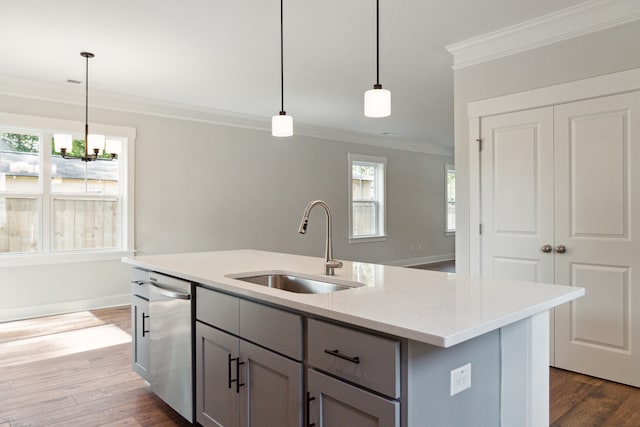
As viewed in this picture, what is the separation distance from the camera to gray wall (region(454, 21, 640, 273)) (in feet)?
9.46

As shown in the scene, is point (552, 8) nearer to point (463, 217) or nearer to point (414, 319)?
point (463, 217)

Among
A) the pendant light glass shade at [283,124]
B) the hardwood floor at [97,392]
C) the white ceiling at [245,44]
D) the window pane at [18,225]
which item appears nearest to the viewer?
the hardwood floor at [97,392]

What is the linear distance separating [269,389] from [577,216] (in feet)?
8.36

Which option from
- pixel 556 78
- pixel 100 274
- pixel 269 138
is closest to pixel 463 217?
pixel 556 78

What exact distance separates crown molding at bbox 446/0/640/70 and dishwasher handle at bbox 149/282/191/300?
9.66 ft

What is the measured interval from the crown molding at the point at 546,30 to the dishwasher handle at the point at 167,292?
2.94 metres

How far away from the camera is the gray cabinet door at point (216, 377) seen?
6.26 feet

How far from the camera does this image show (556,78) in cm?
317

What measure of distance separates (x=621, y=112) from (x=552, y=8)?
86cm

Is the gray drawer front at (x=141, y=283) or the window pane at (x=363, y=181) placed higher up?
the window pane at (x=363, y=181)

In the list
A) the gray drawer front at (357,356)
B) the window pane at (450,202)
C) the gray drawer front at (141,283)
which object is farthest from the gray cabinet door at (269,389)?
the window pane at (450,202)

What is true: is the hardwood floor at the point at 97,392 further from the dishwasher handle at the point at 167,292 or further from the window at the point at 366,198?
the window at the point at 366,198

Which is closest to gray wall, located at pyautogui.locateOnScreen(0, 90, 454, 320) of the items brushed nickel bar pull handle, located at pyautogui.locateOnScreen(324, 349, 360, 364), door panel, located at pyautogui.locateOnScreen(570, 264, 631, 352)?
door panel, located at pyautogui.locateOnScreen(570, 264, 631, 352)

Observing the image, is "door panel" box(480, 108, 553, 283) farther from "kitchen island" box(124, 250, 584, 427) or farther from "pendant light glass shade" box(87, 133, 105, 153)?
"pendant light glass shade" box(87, 133, 105, 153)
